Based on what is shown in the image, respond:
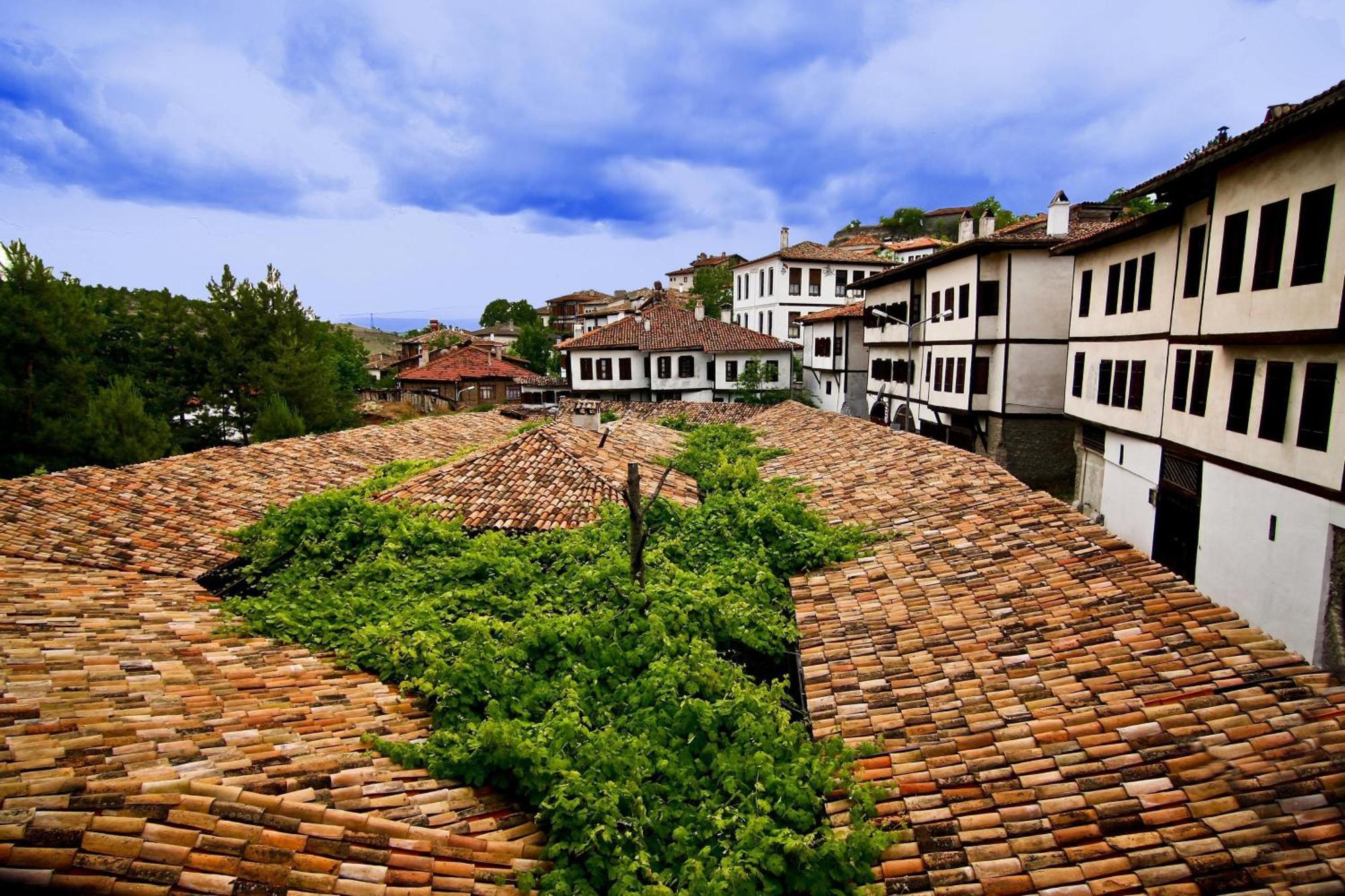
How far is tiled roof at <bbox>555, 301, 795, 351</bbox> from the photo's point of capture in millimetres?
47656

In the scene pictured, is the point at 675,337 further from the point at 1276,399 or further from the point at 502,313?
the point at 502,313

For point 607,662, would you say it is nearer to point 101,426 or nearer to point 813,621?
point 813,621

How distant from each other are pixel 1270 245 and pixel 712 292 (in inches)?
2379

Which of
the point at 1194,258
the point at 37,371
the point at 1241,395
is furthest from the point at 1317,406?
the point at 37,371

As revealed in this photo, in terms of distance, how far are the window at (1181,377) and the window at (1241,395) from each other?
213 centimetres

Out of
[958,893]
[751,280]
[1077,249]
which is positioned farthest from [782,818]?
[751,280]

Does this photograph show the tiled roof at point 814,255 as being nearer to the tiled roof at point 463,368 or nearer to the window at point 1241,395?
the tiled roof at point 463,368

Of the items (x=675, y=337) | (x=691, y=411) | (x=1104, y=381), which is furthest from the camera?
(x=675, y=337)

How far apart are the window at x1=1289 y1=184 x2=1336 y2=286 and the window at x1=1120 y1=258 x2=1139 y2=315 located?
739 cm

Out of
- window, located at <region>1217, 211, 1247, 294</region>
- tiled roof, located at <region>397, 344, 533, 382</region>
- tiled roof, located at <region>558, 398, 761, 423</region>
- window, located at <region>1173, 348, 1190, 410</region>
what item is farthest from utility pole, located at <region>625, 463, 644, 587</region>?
tiled roof, located at <region>397, 344, 533, 382</region>

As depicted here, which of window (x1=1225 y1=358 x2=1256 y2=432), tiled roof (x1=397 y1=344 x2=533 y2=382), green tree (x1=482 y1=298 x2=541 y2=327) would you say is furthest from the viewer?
green tree (x1=482 y1=298 x2=541 y2=327)

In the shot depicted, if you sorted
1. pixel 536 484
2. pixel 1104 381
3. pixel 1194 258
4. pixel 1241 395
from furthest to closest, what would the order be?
1. pixel 1104 381
2. pixel 1194 258
3. pixel 536 484
4. pixel 1241 395

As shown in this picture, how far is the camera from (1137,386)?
1906 cm

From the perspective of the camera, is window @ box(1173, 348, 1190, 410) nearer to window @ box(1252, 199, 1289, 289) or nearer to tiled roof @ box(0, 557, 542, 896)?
window @ box(1252, 199, 1289, 289)
